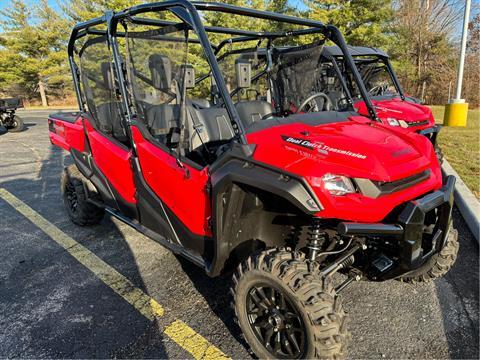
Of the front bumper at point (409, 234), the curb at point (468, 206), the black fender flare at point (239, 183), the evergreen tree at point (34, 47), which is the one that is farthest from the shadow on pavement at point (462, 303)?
the evergreen tree at point (34, 47)

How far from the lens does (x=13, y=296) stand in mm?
2912

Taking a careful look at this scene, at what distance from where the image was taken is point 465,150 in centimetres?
722

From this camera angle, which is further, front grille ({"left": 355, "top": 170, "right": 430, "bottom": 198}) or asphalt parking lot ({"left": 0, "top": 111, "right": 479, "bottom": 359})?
asphalt parking lot ({"left": 0, "top": 111, "right": 479, "bottom": 359})

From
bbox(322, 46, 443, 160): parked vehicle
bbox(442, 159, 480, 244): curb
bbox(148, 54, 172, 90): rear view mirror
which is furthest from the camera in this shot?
bbox(322, 46, 443, 160): parked vehicle

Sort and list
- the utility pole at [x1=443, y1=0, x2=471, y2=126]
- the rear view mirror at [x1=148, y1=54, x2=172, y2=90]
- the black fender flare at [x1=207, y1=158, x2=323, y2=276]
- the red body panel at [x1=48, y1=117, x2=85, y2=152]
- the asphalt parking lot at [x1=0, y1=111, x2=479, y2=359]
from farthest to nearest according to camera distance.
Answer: the utility pole at [x1=443, y1=0, x2=471, y2=126]
the red body panel at [x1=48, y1=117, x2=85, y2=152]
the rear view mirror at [x1=148, y1=54, x2=172, y2=90]
the asphalt parking lot at [x1=0, y1=111, x2=479, y2=359]
the black fender flare at [x1=207, y1=158, x2=323, y2=276]

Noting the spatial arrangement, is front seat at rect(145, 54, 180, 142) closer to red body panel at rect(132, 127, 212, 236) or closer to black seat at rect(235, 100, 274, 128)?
red body panel at rect(132, 127, 212, 236)

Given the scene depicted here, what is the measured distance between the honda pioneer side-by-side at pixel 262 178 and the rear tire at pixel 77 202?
0.54m

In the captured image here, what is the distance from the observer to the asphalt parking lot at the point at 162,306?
2.29m

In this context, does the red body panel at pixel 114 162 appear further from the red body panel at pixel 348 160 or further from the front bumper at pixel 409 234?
the front bumper at pixel 409 234

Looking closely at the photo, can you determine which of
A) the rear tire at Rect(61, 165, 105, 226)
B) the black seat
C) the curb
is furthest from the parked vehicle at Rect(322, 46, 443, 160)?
the rear tire at Rect(61, 165, 105, 226)

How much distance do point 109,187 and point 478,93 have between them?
24.8 meters

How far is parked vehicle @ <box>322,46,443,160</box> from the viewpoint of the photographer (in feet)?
17.5

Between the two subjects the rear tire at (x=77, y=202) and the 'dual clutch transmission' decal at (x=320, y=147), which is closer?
the 'dual clutch transmission' decal at (x=320, y=147)

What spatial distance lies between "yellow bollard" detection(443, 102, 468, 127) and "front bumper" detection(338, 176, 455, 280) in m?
9.55
